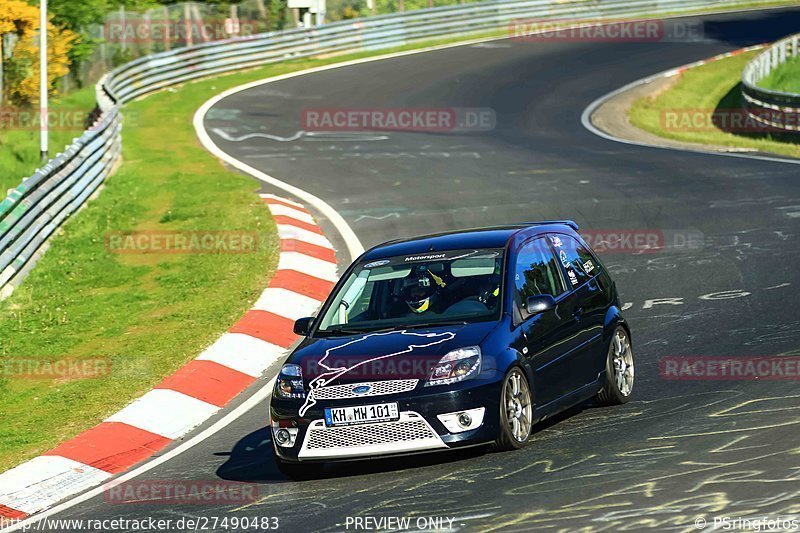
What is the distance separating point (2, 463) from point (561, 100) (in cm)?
2519

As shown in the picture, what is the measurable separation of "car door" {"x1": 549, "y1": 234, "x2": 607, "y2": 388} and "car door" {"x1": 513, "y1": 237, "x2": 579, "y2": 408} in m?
0.08

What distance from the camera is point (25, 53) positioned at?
3059cm

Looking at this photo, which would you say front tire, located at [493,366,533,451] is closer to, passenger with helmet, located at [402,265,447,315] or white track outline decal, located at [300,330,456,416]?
white track outline decal, located at [300,330,456,416]

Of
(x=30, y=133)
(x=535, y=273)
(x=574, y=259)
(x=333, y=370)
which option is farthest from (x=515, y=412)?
(x=30, y=133)

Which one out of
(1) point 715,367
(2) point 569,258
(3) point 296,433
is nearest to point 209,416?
(3) point 296,433

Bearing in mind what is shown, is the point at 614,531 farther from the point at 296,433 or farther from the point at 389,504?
the point at 296,433

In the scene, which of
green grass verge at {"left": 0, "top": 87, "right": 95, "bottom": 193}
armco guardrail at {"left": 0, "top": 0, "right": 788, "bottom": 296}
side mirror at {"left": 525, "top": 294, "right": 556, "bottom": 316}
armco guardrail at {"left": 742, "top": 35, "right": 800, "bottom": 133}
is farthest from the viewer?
armco guardrail at {"left": 742, "top": 35, "right": 800, "bottom": 133}

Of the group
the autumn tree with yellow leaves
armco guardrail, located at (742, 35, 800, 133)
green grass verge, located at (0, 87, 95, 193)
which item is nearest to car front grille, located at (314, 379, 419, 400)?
green grass verge, located at (0, 87, 95, 193)

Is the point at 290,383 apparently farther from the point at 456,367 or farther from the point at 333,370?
the point at 456,367

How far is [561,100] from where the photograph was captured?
33625mm

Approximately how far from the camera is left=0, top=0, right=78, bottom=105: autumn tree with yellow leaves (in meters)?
28.8

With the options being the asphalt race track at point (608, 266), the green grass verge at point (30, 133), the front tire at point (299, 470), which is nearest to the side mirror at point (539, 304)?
the asphalt race track at point (608, 266)

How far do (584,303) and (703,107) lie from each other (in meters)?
25.8

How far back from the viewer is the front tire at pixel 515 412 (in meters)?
8.57
